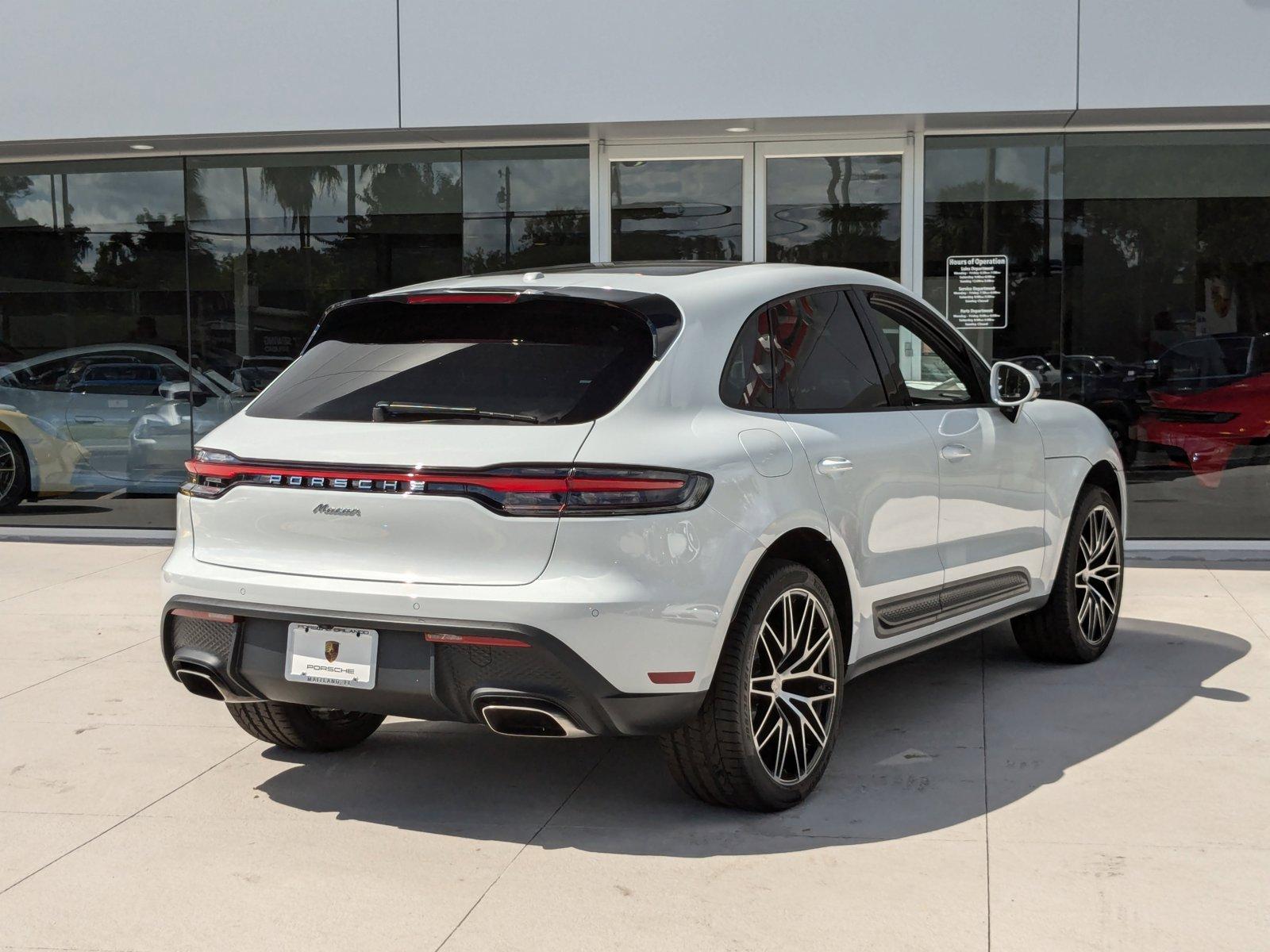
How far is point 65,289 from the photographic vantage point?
11.6m

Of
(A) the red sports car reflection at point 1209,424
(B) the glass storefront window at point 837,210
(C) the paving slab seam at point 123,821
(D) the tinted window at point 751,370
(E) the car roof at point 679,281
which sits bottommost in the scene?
(C) the paving slab seam at point 123,821

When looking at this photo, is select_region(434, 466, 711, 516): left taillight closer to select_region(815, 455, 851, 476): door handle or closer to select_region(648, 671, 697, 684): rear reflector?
select_region(648, 671, 697, 684): rear reflector

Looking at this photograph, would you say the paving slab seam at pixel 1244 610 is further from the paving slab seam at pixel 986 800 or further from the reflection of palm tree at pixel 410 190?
the reflection of palm tree at pixel 410 190

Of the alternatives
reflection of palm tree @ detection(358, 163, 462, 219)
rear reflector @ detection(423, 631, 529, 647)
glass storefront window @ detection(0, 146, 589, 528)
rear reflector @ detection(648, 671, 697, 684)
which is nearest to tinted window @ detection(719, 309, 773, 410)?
rear reflector @ detection(648, 671, 697, 684)

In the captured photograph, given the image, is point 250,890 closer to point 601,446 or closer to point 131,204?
point 601,446

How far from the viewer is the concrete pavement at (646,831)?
3607 millimetres

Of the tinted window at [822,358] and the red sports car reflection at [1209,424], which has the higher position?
the tinted window at [822,358]

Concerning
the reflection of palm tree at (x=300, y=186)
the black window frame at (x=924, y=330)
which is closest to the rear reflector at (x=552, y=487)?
the black window frame at (x=924, y=330)

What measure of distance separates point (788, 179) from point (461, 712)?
284 inches

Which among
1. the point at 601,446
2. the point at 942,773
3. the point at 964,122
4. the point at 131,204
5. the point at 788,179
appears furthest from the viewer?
the point at 131,204

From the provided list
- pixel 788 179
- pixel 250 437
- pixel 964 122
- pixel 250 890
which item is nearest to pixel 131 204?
pixel 788 179

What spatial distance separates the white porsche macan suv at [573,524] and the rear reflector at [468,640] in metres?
0.01

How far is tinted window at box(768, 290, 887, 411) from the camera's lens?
464 cm

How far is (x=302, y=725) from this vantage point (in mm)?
4980
